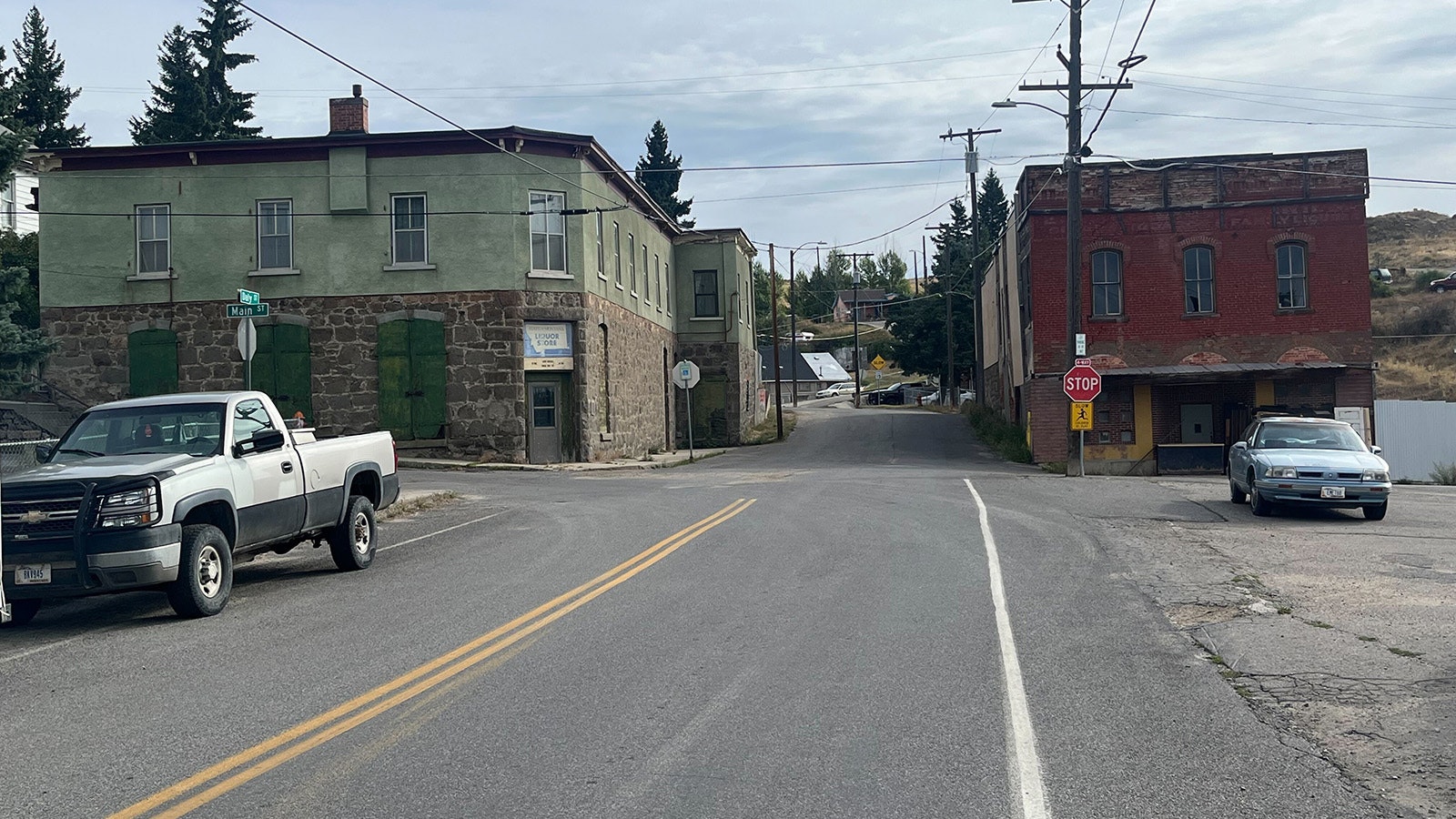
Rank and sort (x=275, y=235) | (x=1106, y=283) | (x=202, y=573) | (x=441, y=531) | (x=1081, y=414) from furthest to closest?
1. (x=1106, y=283)
2. (x=275, y=235)
3. (x=1081, y=414)
4. (x=441, y=531)
5. (x=202, y=573)

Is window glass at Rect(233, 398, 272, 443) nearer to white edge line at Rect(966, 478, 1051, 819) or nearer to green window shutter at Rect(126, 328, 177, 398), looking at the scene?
white edge line at Rect(966, 478, 1051, 819)

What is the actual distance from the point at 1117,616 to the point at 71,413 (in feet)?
96.3

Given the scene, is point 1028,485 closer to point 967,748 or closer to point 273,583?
point 273,583

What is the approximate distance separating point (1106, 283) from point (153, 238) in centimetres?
2651

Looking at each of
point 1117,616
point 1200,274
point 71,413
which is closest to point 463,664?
point 1117,616

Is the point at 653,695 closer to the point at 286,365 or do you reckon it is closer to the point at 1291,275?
the point at 286,365

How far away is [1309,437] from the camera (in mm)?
18906

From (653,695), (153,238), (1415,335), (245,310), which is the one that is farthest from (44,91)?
(1415,335)

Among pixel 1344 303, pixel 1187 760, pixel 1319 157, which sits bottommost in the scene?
pixel 1187 760

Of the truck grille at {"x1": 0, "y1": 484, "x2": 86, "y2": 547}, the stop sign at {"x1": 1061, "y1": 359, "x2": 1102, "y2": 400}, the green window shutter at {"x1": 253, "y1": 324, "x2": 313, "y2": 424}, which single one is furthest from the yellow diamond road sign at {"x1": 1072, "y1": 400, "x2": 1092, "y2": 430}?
the truck grille at {"x1": 0, "y1": 484, "x2": 86, "y2": 547}

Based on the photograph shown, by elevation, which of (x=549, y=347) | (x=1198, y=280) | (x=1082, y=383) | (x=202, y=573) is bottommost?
(x=202, y=573)

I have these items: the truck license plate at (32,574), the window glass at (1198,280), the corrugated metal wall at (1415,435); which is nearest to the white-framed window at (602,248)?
the window glass at (1198,280)

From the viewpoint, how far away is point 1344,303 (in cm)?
3450

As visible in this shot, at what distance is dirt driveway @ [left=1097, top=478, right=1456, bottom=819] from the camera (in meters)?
6.27
